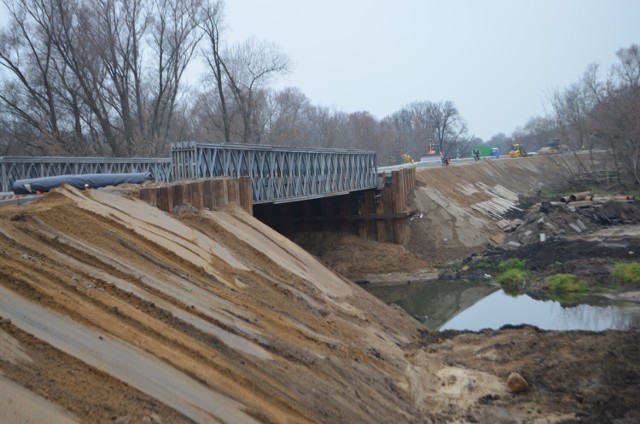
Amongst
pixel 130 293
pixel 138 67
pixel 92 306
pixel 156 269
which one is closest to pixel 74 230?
pixel 156 269

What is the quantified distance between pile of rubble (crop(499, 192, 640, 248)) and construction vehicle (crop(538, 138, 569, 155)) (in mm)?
38859

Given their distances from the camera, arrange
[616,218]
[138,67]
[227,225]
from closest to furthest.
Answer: [227,225] → [616,218] → [138,67]

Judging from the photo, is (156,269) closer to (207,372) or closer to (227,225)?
(207,372)

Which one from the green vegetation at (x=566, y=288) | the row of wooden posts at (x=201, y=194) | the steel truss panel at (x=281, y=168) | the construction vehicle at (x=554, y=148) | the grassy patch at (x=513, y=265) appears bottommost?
the green vegetation at (x=566, y=288)

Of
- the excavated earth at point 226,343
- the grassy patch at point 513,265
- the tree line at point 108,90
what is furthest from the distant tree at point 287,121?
the excavated earth at point 226,343

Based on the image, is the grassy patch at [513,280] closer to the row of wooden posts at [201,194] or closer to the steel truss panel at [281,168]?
the steel truss panel at [281,168]

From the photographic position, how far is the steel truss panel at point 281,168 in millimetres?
21734

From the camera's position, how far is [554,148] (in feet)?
307

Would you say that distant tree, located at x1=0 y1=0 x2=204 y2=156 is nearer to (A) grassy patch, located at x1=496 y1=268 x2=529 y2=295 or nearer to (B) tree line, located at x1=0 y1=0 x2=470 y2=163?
(B) tree line, located at x1=0 y1=0 x2=470 y2=163

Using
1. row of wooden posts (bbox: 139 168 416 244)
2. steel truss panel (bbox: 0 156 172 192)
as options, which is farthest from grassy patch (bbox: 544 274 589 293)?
steel truss panel (bbox: 0 156 172 192)

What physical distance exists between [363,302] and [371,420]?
8152 mm

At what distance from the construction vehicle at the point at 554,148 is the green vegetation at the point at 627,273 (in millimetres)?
54974

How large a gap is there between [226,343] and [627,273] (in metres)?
21.9

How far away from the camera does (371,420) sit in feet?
35.3
